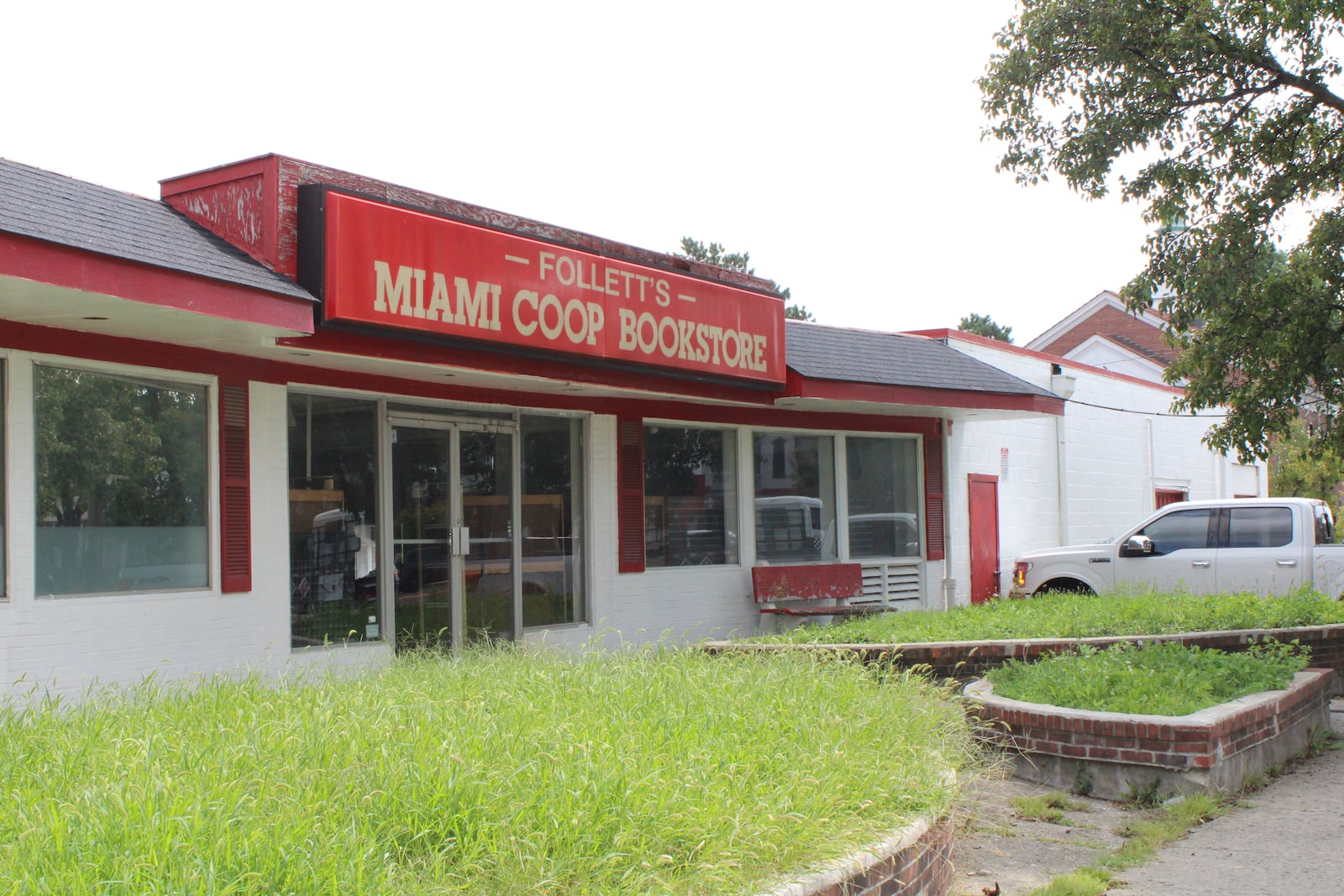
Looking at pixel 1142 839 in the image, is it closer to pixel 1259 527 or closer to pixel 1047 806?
pixel 1047 806

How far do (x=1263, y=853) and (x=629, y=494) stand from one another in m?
7.84

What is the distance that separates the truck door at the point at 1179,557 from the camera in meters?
15.2

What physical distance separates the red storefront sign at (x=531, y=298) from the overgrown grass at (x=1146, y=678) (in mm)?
4362

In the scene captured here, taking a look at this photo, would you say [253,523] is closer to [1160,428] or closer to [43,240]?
[43,240]

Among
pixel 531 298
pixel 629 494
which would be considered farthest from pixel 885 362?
pixel 531 298

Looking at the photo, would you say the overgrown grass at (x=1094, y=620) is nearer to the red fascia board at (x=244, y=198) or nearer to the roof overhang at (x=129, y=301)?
the roof overhang at (x=129, y=301)

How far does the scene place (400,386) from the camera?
1090cm

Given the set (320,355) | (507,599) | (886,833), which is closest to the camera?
(886,833)

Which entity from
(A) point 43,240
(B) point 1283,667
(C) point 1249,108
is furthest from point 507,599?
(C) point 1249,108

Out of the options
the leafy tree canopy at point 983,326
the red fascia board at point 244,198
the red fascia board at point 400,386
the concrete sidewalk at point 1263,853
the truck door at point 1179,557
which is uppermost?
the leafy tree canopy at point 983,326

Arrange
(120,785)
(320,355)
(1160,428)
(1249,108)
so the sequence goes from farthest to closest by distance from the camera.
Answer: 1. (1160,428)
2. (1249,108)
3. (320,355)
4. (120,785)

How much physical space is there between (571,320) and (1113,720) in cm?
556

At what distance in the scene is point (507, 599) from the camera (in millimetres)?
12078

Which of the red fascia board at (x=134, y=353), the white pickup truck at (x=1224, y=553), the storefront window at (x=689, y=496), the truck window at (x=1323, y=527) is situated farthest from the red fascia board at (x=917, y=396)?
the red fascia board at (x=134, y=353)
